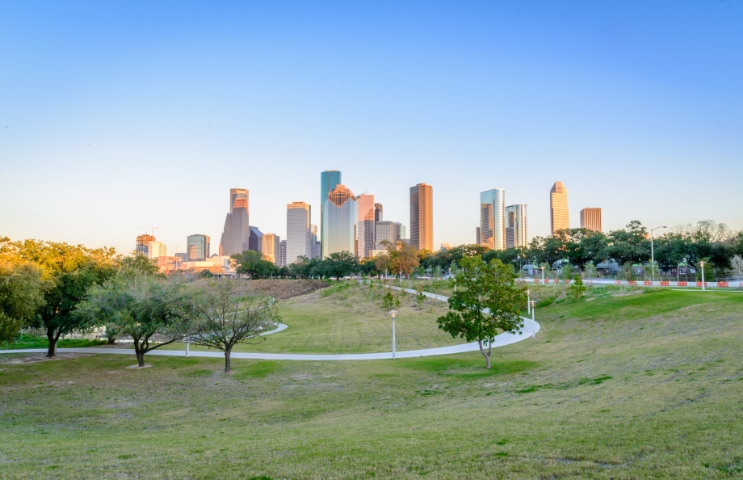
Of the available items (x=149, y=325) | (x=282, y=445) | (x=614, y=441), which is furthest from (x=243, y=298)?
(x=614, y=441)

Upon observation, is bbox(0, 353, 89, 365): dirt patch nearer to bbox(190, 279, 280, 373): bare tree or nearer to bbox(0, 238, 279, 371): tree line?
bbox(0, 238, 279, 371): tree line

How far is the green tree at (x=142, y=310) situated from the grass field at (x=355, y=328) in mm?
5789

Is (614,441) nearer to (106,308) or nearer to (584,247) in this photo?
(106,308)

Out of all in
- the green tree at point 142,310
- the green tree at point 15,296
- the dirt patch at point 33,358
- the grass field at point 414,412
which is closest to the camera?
the grass field at point 414,412

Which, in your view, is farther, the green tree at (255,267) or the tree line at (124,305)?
the green tree at (255,267)

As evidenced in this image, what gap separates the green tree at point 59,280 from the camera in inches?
1203

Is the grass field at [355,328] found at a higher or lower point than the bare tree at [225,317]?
lower

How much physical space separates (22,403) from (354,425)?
16.3 meters

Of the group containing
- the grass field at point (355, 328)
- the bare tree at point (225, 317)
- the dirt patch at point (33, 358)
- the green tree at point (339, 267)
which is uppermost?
the green tree at point (339, 267)

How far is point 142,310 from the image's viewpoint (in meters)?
27.2

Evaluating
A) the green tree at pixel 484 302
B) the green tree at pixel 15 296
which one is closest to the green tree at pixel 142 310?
the green tree at pixel 15 296

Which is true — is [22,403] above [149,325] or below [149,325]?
below

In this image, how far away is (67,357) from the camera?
3166cm

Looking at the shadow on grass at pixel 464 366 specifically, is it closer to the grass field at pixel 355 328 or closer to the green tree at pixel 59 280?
the grass field at pixel 355 328
